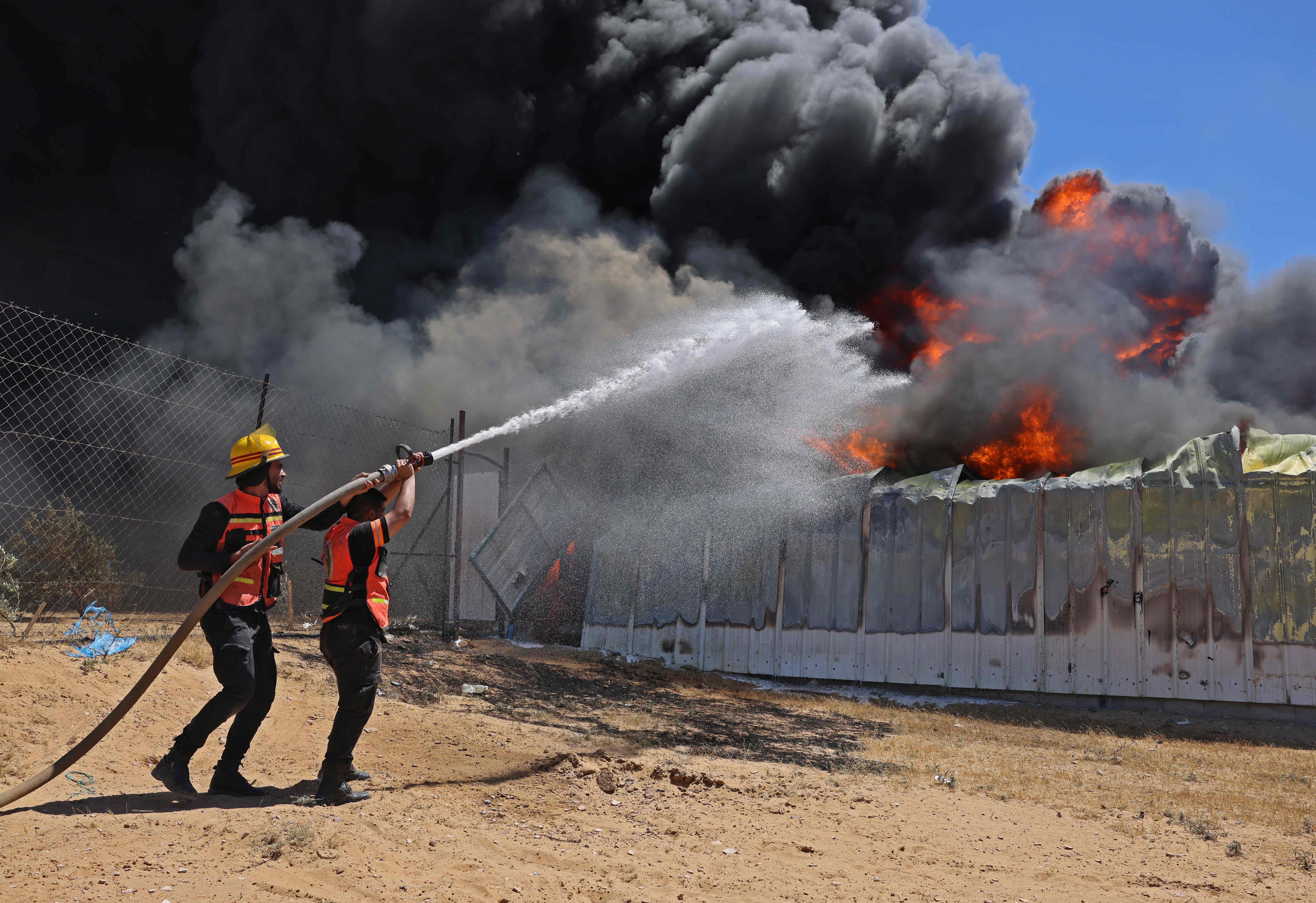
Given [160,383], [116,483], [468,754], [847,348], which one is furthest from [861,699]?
[116,483]

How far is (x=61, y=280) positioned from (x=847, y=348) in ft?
61.6

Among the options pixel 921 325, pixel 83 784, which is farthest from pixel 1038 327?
pixel 83 784

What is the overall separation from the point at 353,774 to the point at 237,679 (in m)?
0.83

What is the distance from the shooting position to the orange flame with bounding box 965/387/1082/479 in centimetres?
1578

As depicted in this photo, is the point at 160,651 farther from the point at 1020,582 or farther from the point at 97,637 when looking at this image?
the point at 1020,582

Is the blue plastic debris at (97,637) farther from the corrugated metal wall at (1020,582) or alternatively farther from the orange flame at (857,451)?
the orange flame at (857,451)

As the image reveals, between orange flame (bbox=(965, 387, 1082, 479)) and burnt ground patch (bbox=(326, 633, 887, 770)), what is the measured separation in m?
7.79

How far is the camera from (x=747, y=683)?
12.1m

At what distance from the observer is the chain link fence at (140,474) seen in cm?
923

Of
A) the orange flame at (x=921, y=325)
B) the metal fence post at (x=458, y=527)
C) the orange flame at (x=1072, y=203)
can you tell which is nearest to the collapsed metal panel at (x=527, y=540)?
the metal fence post at (x=458, y=527)

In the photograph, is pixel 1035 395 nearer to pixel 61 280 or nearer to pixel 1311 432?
pixel 1311 432

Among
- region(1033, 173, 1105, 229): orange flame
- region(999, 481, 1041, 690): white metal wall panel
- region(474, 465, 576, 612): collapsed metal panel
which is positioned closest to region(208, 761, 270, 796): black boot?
region(474, 465, 576, 612): collapsed metal panel

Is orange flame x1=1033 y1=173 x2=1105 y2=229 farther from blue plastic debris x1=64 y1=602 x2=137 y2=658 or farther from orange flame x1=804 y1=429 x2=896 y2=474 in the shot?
blue plastic debris x1=64 y1=602 x2=137 y2=658

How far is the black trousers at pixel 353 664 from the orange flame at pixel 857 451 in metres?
9.73
